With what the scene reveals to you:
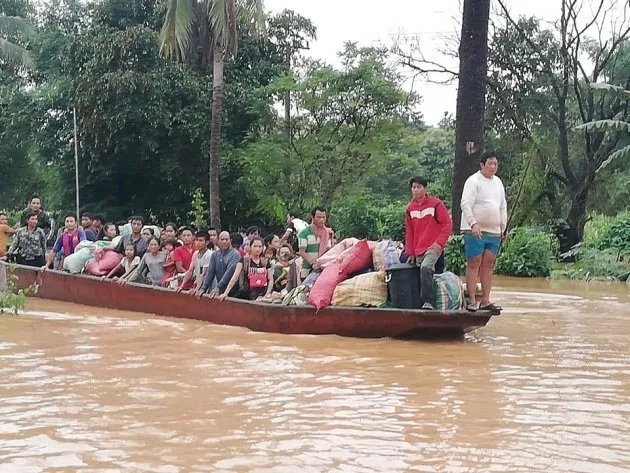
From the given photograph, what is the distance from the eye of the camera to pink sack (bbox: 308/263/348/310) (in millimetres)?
8898

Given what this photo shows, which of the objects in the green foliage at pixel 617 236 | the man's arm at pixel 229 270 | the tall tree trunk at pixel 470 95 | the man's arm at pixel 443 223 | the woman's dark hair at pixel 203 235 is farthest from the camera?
the green foliage at pixel 617 236

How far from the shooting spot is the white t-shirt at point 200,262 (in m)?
10.6

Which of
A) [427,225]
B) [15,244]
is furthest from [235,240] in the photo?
[15,244]

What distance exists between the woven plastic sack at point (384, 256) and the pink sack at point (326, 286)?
0.38 metres

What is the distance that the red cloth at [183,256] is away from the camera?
11.5 meters

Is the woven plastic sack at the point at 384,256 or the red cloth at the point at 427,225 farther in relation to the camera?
the woven plastic sack at the point at 384,256

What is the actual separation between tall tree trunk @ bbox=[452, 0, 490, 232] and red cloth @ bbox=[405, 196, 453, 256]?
475cm

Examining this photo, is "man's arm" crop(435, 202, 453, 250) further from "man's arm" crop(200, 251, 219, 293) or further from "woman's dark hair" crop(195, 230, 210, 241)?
"woman's dark hair" crop(195, 230, 210, 241)

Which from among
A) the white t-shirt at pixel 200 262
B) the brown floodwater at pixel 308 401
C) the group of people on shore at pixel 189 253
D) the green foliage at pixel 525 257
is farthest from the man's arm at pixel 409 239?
the green foliage at pixel 525 257

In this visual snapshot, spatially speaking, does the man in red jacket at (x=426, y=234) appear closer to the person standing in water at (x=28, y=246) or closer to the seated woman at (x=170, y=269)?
the seated woman at (x=170, y=269)

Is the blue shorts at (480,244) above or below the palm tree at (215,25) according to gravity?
below

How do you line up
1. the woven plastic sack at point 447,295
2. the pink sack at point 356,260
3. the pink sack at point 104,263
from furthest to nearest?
the pink sack at point 104,263 → the pink sack at point 356,260 → the woven plastic sack at point 447,295

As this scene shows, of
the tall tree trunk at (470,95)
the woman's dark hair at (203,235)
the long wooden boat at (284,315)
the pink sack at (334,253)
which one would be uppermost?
the tall tree trunk at (470,95)

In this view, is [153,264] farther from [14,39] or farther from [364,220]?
[14,39]
